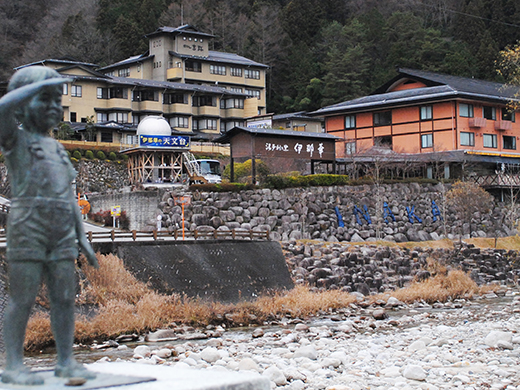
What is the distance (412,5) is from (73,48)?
4733 cm

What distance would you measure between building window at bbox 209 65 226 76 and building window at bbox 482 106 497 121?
3368 centimetres

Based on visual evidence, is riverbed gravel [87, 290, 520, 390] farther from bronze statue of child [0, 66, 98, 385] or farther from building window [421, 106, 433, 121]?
building window [421, 106, 433, 121]

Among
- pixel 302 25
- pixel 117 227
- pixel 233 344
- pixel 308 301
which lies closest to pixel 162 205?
pixel 117 227

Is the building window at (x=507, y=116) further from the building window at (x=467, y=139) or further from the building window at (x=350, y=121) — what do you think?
the building window at (x=350, y=121)

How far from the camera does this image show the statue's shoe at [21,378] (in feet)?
22.4

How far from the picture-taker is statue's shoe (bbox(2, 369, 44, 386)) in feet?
22.4

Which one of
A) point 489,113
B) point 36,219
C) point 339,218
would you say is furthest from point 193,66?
point 36,219

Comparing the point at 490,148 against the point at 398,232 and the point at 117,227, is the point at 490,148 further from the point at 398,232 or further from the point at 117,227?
the point at 117,227

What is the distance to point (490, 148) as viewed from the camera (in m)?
51.1

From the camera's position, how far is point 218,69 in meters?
76.2

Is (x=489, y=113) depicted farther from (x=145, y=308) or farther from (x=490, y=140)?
(x=145, y=308)

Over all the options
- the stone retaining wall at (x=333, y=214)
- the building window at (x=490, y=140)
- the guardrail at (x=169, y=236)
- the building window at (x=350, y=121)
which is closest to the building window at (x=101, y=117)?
the building window at (x=350, y=121)

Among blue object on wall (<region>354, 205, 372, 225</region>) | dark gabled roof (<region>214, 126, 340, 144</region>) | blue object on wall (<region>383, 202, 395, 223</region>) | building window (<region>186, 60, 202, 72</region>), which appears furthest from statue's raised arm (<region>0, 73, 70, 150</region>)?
building window (<region>186, 60, 202, 72</region>)

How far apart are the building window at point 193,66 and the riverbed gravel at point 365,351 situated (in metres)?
54.5
